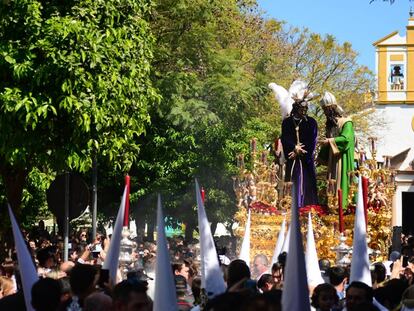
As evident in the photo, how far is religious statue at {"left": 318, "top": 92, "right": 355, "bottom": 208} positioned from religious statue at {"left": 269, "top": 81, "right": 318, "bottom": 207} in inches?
13.3

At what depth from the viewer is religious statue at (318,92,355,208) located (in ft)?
74.8

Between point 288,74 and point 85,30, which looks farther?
point 288,74

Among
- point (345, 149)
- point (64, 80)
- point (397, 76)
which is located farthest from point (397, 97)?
point (64, 80)

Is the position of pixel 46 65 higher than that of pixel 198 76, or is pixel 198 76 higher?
pixel 198 76

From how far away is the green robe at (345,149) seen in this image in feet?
74.7

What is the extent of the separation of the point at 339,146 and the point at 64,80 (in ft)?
18.4

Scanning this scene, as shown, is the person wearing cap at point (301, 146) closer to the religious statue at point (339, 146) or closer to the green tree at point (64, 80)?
the religious statue at point (339, 146)

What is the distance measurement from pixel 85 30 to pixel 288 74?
28392 mm

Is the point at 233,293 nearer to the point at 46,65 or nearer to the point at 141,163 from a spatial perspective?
the point at 46,65

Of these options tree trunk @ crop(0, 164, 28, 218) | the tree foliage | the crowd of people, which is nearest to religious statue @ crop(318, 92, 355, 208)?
the tree foliage

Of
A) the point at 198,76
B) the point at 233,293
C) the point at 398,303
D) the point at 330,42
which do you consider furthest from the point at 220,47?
the point at 233,293

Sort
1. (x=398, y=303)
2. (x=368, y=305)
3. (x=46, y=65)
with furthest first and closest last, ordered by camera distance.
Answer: (x=46, y=65), (x=398, y=303), (x=368, y=305)

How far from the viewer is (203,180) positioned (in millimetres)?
38844

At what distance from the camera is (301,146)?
898 inches
